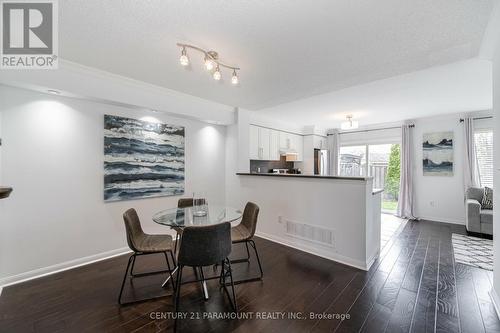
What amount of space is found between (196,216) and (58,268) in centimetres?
188

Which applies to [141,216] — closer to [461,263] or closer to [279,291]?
[279,291]

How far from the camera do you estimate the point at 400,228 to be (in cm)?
435

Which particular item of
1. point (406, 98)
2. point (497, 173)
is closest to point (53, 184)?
point (497, 173)

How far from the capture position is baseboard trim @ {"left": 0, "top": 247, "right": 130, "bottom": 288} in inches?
88.4

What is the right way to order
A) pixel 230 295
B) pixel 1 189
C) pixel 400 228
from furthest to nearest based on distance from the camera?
pixel 400 228
pixel 230 295
pixel 1 189

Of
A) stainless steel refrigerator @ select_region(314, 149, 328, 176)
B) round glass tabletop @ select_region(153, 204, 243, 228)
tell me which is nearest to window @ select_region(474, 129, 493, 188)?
stainless steel refrigerator @ select_region(314, 149, 328, 176)

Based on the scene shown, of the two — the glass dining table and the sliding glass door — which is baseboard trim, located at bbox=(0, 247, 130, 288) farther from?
the sliding glass door

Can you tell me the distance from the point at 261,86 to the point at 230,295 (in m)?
2.79

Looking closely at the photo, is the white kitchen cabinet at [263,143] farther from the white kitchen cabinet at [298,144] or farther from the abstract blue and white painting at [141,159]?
the abstract blue and white painting at [141,159]

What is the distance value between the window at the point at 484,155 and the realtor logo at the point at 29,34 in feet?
23.6

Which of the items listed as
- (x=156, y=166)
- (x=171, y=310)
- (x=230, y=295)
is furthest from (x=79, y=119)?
(x=230, y=295)

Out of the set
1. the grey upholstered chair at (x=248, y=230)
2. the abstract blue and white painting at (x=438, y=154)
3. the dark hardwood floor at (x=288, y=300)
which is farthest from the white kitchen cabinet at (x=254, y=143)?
the abstract blue and white painting at (x=438, y=154)

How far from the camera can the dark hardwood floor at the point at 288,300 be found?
1693 mm

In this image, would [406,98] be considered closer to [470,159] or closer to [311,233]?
[470,159]
